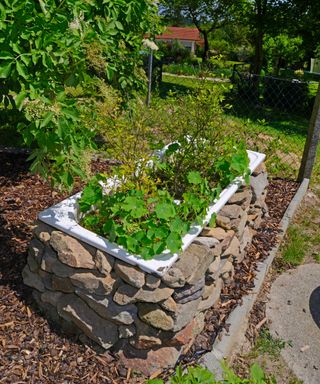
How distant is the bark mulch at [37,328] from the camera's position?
86.7 inches

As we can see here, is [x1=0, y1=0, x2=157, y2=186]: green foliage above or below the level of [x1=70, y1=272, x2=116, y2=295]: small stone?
above

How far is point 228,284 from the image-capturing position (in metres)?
3.06

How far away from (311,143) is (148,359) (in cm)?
355

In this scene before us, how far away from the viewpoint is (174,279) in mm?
2146

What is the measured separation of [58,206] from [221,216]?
3.63 ft

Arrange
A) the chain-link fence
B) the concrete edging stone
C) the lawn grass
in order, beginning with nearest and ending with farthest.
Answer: the concrete edging stone
the lawn grass
the chain-link fence

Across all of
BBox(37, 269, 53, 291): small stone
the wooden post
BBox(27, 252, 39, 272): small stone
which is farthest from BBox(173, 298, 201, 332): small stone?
the wooden post

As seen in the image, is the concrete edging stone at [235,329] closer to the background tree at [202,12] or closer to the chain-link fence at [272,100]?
the chain-link fence at [272,100]

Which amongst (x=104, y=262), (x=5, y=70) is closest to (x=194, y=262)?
(x=104, y=262)

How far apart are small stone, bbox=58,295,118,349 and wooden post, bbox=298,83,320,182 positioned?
141 inches

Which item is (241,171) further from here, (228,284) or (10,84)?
(10,84)

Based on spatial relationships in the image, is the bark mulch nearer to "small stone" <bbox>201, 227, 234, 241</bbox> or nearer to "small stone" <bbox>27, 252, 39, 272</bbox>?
"small stone" <bbox>27, 252, 39, 272</bbox>

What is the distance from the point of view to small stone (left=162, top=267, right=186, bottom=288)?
2.15 m

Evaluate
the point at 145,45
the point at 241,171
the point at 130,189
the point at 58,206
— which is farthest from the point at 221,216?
the point at 145,45
